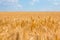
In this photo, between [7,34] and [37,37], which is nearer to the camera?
[37,37]

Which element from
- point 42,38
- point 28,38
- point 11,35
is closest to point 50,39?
point 42,38

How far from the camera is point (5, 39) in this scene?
1634 millimetres

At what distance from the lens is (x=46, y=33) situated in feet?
5.59

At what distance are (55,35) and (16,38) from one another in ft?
1.11

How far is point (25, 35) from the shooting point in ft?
5.39

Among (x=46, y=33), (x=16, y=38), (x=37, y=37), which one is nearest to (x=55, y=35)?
(x=46, y=33)

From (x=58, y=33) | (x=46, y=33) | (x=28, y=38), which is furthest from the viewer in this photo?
(x=58, y=33)

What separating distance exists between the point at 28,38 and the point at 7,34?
22 centimetres

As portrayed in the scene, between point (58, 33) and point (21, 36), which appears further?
point (58, 33)

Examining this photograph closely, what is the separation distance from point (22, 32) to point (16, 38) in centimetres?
8

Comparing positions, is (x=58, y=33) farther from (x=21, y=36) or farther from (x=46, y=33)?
(x=21, y=36)

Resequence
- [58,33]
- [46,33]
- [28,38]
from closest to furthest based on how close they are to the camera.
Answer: [28,38]
[46,33]
[58,33]

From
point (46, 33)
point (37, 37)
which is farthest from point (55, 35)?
point (37, 37)

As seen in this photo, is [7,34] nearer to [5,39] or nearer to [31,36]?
[5,39]
